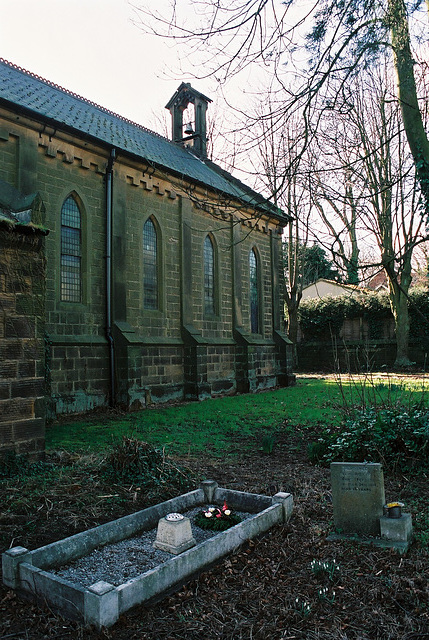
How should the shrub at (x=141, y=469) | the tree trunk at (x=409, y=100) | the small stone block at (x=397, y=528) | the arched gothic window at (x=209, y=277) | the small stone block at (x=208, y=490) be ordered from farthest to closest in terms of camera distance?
the arched gothic window at (x=209, y=277) → the tree trunk at (x=409, y=100) → the shrub at (x=141, y=469) → the small stone block at (x=208, y=490) → the small stone block at (x=397, y=528)

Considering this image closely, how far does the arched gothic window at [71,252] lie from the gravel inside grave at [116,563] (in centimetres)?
933

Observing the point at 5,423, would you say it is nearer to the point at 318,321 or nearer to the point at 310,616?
the point at 310,616

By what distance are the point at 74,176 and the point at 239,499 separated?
34.5ft

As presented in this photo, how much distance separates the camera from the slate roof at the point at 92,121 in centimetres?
1252

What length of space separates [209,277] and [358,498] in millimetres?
14050

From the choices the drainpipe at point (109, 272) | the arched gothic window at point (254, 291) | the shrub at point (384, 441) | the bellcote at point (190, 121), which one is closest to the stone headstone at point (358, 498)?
the shrub at point (384, 441)

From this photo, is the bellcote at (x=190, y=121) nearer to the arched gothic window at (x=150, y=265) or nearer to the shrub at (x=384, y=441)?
the arched gothic window at (x=150, y=265)

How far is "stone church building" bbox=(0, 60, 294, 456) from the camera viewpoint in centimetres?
1231

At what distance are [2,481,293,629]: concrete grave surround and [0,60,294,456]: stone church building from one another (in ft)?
20.0

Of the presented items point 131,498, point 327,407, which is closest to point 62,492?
point 131,498

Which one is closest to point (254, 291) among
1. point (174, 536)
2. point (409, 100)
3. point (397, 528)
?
point (409, 100)

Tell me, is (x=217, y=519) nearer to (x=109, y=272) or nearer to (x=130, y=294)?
(x=109, y=272)

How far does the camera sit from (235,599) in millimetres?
3531

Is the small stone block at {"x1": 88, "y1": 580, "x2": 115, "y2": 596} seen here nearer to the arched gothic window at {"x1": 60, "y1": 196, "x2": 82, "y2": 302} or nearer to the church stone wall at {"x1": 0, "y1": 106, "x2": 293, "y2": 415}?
the church stone wall at {"x1": 0, "y1": 106, "x2": 293, "y2": 415}
